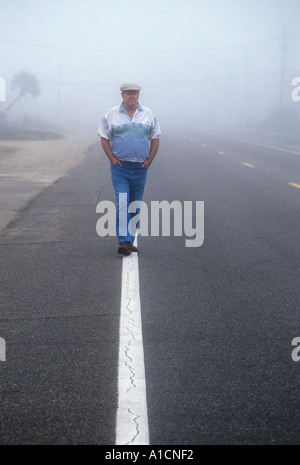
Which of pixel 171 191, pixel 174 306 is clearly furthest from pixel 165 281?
pixel 171 191

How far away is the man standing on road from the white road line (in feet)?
5.19

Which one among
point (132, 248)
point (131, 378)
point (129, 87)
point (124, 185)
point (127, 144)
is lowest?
point (131, 378)

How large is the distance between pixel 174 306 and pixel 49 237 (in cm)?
372

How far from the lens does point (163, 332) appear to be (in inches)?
185

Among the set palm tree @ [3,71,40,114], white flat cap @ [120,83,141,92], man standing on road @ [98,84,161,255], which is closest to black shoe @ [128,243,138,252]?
man standing on road @ [98,84,161,255]

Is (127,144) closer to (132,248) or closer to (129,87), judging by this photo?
(129,87)

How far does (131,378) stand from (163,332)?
34.4 inches

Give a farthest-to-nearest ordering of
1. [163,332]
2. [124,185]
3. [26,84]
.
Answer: [26,84]
[124,185]
[163,332]

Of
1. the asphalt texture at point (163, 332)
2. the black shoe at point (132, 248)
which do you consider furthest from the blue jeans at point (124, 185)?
the asphalt texture at point (163, 332)

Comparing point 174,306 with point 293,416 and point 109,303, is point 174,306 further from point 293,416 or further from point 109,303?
point 293,416

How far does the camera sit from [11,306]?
17.7 ft

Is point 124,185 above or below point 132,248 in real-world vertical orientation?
above

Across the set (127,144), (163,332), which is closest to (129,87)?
(127,144)

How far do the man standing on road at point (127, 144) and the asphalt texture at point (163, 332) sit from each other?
2.08 feet
